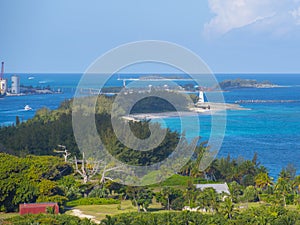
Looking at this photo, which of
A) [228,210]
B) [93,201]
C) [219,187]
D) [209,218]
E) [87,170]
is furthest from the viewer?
[87,170]

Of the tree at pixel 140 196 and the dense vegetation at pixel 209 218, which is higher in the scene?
the dense vegetation at pixel 209 218

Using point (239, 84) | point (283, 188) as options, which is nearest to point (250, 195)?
point (283, 188)

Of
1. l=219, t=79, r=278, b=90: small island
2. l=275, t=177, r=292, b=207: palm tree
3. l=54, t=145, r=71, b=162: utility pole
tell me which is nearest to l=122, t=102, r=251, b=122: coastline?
l=54, t=145, r=71, b=162: utility pole

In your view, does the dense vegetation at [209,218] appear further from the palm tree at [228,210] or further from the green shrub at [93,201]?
the green shrub at [93,201]

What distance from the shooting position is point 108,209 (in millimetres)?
18109

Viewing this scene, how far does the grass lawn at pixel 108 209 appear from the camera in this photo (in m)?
17.4

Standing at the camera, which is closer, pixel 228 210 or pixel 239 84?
pixel 228 210

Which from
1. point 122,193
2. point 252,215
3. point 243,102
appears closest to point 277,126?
point 243,102

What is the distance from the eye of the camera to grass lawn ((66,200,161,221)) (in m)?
17.4

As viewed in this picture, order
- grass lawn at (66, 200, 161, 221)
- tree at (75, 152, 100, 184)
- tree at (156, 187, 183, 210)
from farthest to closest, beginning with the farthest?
tree at (75, 152, 100, 184) < tree at (156, 187, 183, 210) < grass lawn at (66, 200, 161, 221)

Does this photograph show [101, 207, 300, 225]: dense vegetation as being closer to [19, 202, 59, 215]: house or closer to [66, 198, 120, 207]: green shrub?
[19, 202, 59, 215]: house

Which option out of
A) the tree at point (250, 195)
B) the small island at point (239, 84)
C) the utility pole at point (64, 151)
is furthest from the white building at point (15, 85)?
the tree at point (250, 195)

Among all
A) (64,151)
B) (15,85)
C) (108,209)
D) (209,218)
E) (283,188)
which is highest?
(15,85)

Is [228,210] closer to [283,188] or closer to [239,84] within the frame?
[283,188]
